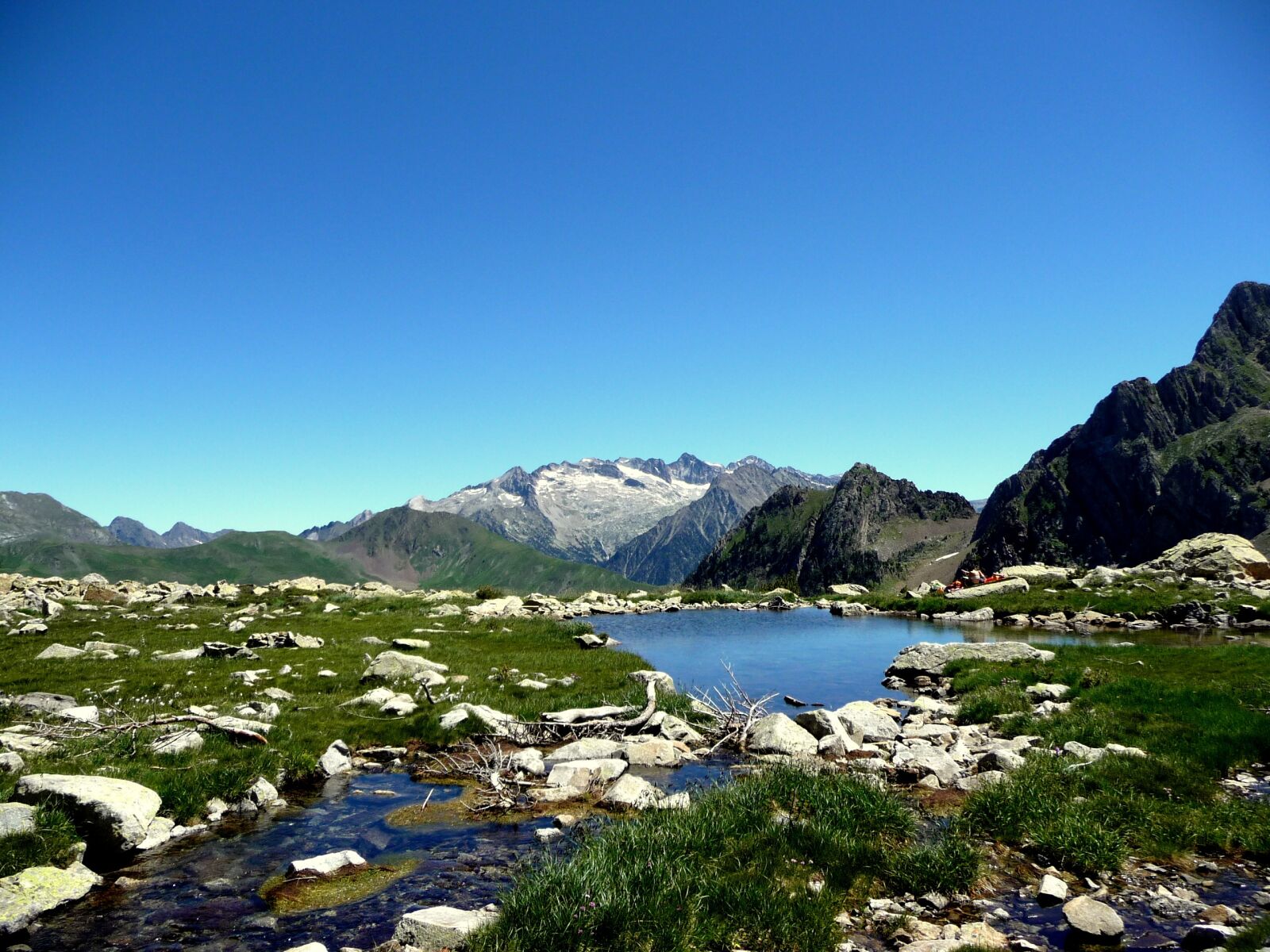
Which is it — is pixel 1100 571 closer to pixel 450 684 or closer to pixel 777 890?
pixel 450 684

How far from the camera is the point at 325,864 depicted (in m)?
11.4

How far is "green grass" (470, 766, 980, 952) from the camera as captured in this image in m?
8.32

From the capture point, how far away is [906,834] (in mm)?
12148

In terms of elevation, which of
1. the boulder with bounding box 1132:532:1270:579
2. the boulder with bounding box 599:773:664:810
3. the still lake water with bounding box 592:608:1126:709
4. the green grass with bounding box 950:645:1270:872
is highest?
the boulder with bounding box 1132:532:1270:579

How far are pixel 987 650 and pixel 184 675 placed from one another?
1481 inches

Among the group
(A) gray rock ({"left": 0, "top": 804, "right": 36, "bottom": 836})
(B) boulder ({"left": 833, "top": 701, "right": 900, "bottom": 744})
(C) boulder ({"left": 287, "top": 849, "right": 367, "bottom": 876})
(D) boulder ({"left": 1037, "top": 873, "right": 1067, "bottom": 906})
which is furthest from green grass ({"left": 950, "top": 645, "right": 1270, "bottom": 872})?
(A) gray rock ({"left": 0, "top": 804, "right": 36, "bottom": 836})

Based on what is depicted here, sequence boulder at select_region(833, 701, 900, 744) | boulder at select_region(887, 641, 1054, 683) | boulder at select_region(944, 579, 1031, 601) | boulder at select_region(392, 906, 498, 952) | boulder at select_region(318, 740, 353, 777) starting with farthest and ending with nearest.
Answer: boulder at select_region(944, 579, 1031, 601) < boulder at select_region(887, 641, 1054, 683) < boulder at select_region(833, 701, 900, 744) < boulder at select_region(318, 740, 353, 777) < boulder at select_region(392, 906, 498, 952)

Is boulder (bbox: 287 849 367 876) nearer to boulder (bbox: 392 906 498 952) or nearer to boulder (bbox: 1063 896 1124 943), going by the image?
boulder (bbox: 392 906 498 952)

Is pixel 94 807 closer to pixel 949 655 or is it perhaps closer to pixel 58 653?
pixel 58 653

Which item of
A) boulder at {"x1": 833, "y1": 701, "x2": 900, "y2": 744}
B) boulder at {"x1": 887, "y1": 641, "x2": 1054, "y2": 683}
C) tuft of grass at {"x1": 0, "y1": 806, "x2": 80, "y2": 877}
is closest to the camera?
tuft of grass at {"x1": 0, "y1": 806, "x2": 80, "y2": 877}

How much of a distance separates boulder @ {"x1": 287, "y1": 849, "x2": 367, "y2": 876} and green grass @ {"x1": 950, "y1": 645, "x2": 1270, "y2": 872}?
11706mm

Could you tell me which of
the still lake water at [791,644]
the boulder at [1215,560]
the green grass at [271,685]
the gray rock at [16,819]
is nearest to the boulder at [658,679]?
the green grass at [271,685]

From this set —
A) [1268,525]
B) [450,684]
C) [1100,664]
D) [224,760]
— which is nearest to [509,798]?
[224,760]

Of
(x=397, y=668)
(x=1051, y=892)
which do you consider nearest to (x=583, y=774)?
(x=1051, y=892)
